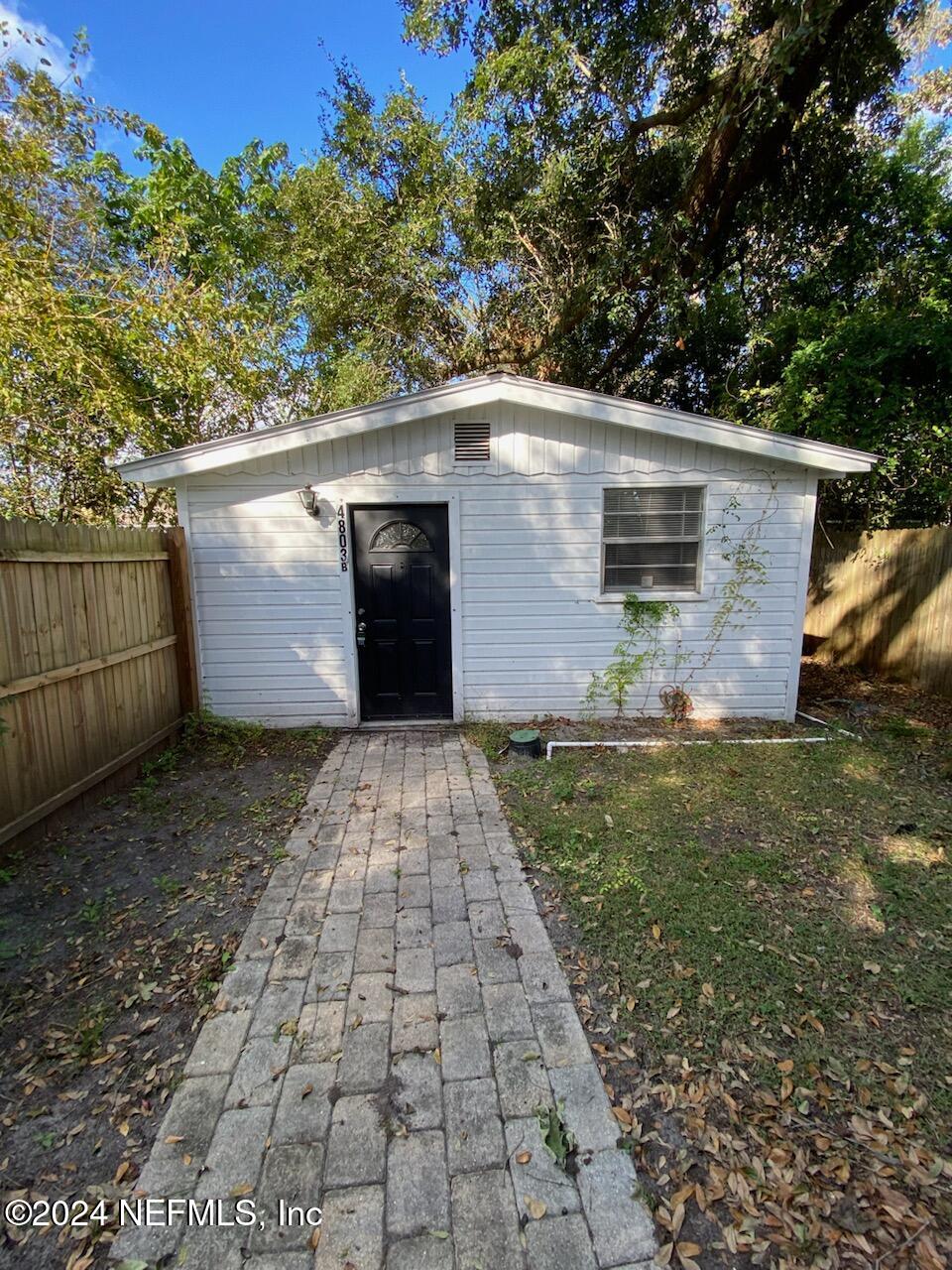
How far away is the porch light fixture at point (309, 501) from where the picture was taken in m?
5.23

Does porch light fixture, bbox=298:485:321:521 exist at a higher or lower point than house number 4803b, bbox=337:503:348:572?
higher

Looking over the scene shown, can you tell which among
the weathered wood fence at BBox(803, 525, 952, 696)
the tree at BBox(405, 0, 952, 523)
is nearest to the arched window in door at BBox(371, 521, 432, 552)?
the tree at BBox(405, 0, 952, 523)

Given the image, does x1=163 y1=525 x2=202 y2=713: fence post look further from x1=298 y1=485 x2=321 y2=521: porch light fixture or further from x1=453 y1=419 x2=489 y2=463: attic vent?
x1=453 y1=419 x2=489 y2=463: attic vent

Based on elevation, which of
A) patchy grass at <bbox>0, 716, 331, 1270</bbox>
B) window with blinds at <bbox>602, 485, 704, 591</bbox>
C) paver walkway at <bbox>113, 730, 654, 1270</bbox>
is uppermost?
window with blinds at <bbox>602, 485, 704, 591</bbox>

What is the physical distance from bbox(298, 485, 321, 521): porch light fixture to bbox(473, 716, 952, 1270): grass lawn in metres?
3.24

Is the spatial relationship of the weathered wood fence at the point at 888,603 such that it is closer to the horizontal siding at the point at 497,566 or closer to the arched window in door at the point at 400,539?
the horizontal siding at the point at 497,566

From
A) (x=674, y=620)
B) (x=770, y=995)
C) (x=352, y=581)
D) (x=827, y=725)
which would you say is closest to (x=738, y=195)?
(x=674, y=620)

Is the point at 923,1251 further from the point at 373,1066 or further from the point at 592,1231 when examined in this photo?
the point at 373,1066

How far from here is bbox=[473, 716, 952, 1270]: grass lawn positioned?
4.84ft

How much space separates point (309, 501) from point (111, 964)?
396 cm

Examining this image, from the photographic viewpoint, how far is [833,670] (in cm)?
788

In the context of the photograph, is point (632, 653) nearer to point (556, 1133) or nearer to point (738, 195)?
point (556, 1133)

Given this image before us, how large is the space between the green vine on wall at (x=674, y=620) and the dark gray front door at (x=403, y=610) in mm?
1715

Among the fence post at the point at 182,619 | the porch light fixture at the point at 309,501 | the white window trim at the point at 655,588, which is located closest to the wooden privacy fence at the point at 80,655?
the fence post at the point at 182,619
